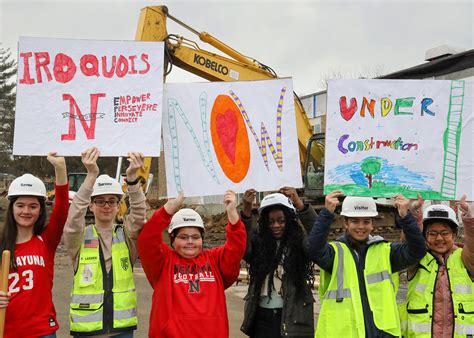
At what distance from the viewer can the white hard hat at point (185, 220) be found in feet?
12.4

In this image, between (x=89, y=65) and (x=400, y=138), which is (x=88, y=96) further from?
(x=400, y=138)

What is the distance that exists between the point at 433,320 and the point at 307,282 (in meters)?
0.98

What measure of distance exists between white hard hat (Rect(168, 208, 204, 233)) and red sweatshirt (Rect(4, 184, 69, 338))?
2.49 ft

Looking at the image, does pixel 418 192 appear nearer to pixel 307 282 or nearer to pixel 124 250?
pixel 307 282

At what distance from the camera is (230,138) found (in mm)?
4441

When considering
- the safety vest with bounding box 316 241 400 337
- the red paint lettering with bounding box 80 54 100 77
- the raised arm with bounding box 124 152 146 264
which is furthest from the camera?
the red paint lettering with bounding box 80 54 100 77

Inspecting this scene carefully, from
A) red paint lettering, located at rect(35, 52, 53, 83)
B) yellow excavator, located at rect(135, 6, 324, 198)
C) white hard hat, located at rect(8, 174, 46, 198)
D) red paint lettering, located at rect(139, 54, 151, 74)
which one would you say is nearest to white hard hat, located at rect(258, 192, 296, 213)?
red paint lettering, located at rect(139, 54, 151, 74)

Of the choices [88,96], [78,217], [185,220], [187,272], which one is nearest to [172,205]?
[185,220]

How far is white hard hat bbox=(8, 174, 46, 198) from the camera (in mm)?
3664

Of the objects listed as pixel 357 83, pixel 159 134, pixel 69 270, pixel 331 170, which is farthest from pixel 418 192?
pixel 69 270

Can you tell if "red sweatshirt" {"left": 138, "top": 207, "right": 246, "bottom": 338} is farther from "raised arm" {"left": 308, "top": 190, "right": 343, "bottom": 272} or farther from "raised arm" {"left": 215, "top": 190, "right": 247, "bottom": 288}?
"raised arm" {"left": 308, "top": 190, "right": 343, "bottom": 272}

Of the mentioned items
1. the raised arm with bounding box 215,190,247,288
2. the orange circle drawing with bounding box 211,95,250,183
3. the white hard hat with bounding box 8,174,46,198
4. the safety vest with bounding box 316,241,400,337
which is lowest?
the safety vest with bounding box 316,241,400,337

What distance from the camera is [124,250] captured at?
3.81 meters

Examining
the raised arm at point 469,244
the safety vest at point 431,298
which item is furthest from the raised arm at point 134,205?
the raised arm at point 469,244
